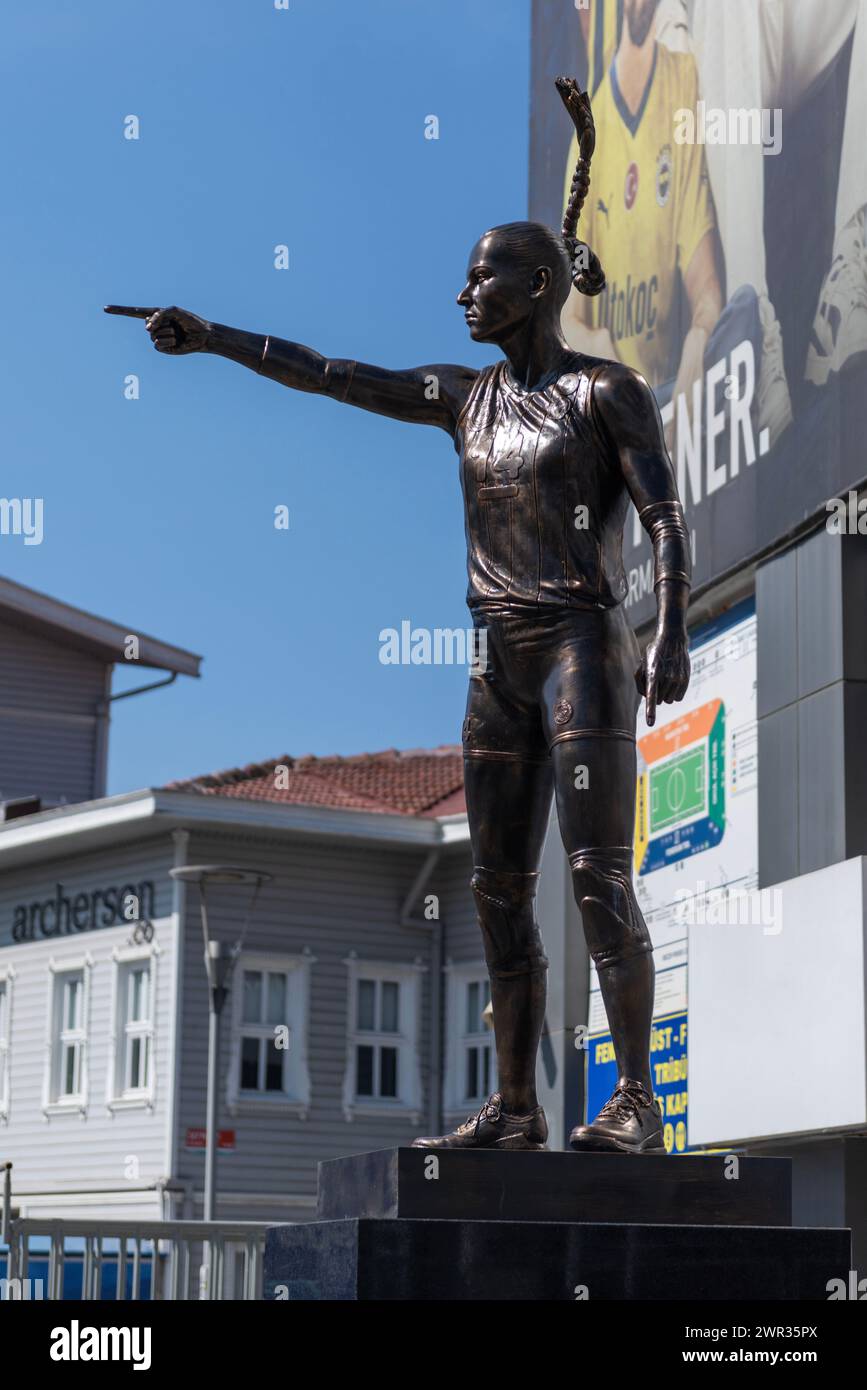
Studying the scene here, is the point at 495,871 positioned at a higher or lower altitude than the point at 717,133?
lower

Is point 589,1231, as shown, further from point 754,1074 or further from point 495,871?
point 754,1074

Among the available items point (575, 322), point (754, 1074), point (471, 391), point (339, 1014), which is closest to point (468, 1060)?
point (339, 1014)

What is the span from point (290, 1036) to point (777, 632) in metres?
15.4

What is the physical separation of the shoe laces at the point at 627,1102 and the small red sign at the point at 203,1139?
21.3m

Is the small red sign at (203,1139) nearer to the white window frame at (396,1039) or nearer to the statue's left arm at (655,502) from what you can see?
the white window frame at (396,1039)

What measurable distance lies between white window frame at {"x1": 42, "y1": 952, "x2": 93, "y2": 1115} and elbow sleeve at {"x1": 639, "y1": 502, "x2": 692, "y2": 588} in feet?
76.7

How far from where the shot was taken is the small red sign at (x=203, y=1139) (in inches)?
1043

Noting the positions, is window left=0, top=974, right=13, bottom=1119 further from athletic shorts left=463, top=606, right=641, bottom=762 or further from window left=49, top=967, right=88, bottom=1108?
athletic shorts left=463, top=606, right=641, bottom=762

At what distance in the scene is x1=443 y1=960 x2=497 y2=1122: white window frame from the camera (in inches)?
1115

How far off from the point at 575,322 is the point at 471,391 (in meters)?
11.6

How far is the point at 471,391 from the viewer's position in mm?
6445

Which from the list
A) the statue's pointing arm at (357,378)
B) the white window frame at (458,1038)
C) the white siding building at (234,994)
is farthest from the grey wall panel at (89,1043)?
the statue's pointing arm at (357,378)

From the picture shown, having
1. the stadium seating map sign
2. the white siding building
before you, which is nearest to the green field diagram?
the stadium seating map sign

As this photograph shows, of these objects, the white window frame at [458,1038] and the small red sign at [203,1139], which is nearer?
the small red sign at [203,1139]
